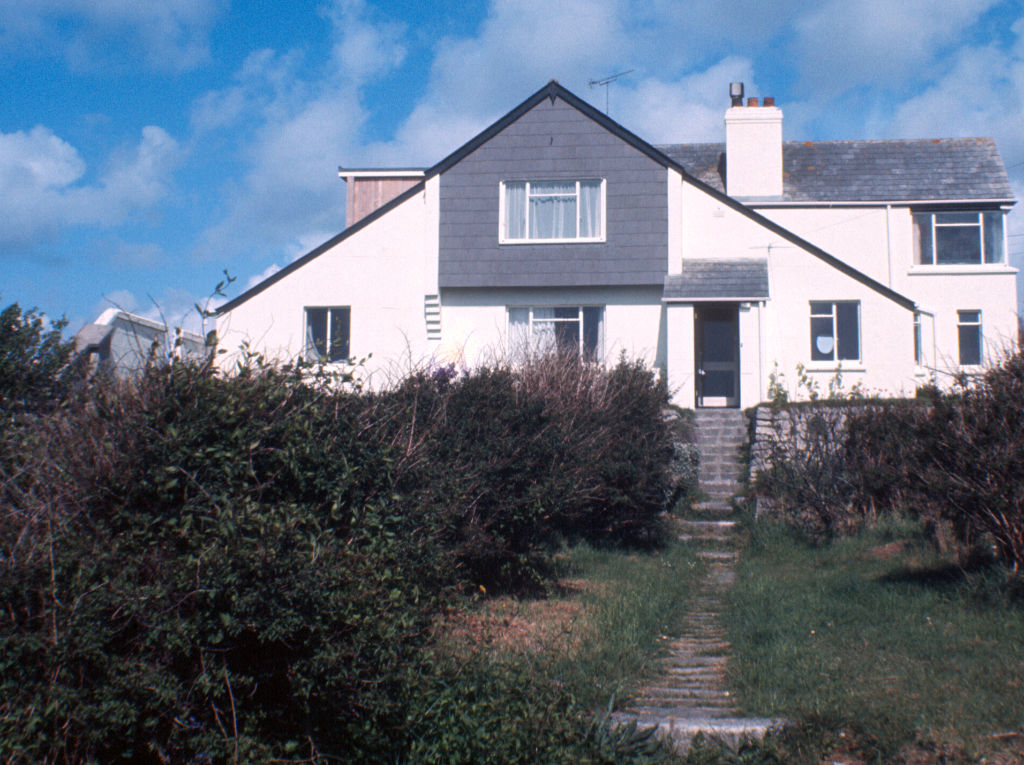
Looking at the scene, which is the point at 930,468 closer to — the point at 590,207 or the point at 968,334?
the point at 590,207

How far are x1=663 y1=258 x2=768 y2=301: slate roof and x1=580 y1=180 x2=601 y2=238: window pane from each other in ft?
6.51

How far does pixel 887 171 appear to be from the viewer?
23.4 metres

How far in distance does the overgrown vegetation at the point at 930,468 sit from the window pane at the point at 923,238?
11.6m

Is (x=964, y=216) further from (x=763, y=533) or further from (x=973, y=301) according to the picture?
(x=763, y=533)

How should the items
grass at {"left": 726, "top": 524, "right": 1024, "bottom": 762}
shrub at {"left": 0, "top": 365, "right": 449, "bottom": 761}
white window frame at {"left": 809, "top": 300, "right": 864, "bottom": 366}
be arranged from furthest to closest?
white window frame at {"left": 809, "top": 300, "right": 864, "bottom": 366}
grass at {"left": 726, "top": 524, "right": 1024, "bottom": 762}
shrub at {"left": 0, "top": 365, "right": 449, "bottom": 761}

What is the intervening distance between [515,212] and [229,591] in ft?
54.1

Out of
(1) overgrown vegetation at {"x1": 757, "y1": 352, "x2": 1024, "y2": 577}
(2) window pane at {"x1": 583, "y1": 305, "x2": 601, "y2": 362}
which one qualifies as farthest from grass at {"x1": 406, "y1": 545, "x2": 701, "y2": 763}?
(2) window pane at {"x1": 583, "y1": 305, "x2": 601, "y2": 362}

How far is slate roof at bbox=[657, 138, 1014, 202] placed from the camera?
2275cm

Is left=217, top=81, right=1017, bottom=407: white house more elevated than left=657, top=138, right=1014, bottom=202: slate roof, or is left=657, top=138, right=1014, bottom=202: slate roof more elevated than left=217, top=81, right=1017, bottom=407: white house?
left=657, top=138, right=1014, bottom=202: slate roof

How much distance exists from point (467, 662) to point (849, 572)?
532cm

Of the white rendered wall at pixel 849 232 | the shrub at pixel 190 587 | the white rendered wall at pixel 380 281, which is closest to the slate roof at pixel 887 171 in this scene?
the white rendered wall at pixel 849 232

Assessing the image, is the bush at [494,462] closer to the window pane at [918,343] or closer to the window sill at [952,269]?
the window pane at [918,343]

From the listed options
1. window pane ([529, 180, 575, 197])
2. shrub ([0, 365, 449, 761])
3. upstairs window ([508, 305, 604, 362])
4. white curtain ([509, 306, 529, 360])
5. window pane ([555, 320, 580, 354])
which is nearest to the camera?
shrub ([0, 365, 449, 761])

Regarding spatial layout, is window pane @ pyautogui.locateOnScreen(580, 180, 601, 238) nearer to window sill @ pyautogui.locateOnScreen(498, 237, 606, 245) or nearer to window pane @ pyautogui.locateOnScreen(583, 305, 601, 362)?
window sill @ pyautogui.locateOnScreen(498, 237, 606, 245)
